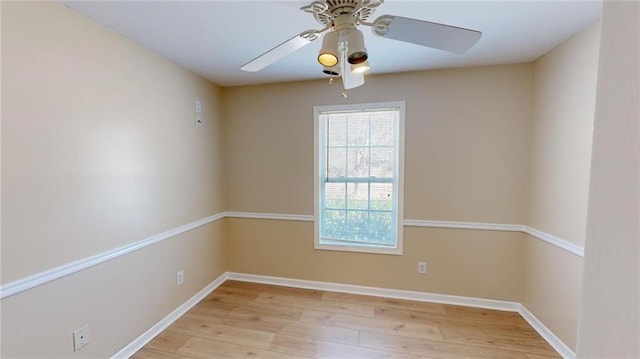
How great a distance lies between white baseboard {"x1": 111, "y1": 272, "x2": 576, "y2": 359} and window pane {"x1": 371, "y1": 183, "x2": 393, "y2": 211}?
2.80 feet

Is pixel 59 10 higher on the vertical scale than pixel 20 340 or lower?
higher

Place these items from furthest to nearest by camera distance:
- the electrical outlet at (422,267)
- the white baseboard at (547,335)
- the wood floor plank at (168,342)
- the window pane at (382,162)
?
1. the window pane at (382,162)
2. the electrical outlet at (422,267)
3. the wood floor plank at (168,342)
4. the white baseboard at (547,335)

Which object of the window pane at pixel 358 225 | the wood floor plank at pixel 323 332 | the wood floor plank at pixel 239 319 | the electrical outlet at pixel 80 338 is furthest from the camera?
the window pane at pixel 358 225

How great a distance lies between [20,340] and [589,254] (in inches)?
89.9

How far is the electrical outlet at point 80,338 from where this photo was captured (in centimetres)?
163

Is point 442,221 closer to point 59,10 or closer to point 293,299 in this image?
point 293,299

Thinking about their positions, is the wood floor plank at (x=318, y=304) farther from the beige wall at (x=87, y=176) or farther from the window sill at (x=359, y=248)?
the beige wall at (x=87, y=176)

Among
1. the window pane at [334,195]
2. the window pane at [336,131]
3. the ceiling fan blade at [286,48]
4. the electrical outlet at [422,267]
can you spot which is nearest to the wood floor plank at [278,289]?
the window pane at [334,195]

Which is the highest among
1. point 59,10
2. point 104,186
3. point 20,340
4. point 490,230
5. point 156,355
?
point 59,10

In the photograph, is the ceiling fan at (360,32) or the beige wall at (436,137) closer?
the ceiling fan at (360,32)

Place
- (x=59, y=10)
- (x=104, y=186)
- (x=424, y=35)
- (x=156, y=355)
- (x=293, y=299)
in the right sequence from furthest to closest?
1. (x=293, y=299)
2. (x=156, y=355)
3. (x=104, y=186)
4. (x=59, y=10)
5. (x=424, y=35)

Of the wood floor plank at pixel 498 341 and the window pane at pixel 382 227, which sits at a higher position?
the window pane at pixel 382 227

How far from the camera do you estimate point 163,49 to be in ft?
7.01

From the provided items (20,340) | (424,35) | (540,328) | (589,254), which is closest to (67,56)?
(20,340)
